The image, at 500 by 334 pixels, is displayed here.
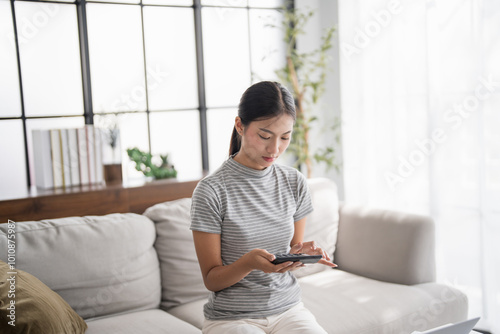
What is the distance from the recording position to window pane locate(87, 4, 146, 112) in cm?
317

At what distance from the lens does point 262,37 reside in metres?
3.85

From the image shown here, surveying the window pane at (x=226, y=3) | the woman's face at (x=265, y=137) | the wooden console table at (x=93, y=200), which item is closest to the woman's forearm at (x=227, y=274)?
the woman's face at (x=265, y=137)

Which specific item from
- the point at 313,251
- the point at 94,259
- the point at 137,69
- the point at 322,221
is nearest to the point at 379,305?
the point at 322,221

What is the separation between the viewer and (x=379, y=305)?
2.20 metres

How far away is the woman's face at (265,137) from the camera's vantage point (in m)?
1.67

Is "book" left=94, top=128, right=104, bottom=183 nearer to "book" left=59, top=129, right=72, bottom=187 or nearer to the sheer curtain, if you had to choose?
"book" left=59, top=129, right=72, bottom=187

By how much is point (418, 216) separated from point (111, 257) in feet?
4.55

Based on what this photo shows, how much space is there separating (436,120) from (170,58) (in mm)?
1710

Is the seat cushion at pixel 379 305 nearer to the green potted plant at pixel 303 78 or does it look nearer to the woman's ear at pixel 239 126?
the woman's ear at pixel 239 126

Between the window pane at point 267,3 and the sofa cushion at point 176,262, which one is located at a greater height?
the window pane at point 267,3

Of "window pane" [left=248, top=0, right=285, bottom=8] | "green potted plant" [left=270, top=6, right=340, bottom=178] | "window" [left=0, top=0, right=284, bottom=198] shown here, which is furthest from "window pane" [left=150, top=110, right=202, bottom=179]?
"window pane" [left=248, top=0, right=285, bottom=8]

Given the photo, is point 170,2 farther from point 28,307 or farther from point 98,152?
point 28,307

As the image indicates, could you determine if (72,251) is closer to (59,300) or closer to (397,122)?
(59,300)

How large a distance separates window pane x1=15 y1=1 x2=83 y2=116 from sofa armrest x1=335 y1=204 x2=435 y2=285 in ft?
5.70
